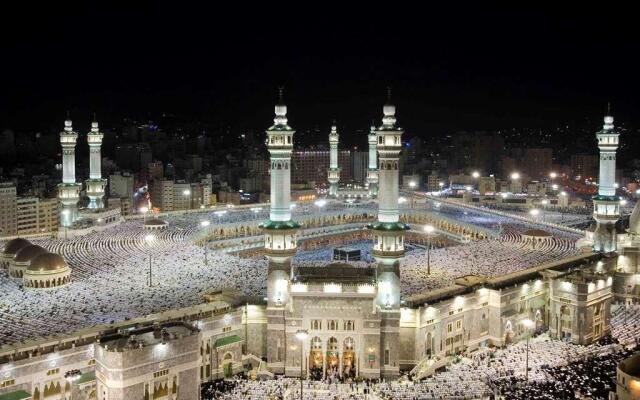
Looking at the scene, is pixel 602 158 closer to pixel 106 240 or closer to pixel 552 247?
pixel 552 247

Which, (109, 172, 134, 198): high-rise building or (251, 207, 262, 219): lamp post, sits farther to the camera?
(109, 172, 134, 198): high-rise building

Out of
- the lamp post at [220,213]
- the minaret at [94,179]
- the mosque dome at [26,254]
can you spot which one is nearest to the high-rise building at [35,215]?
the minaret at [94,179]

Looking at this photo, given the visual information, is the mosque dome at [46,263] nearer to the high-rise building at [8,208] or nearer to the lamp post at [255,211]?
the lamp post at [255,211]

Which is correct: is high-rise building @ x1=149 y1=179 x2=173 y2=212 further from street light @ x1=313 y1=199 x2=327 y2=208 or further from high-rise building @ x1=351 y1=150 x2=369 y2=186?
high-rise building @ x1=351 y1=150 x2=369 y2=186

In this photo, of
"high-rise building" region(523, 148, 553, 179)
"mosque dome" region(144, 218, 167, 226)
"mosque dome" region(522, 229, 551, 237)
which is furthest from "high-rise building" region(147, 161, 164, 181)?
"mosque dome" region(522, 229, 551, 237)

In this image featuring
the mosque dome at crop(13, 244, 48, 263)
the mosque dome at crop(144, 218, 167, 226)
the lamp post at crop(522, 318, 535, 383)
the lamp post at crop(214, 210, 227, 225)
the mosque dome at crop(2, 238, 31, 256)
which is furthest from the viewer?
the lamp post at crop(214, 210, 227, 225)

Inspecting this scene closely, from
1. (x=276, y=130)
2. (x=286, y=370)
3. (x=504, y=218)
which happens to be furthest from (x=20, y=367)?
(x=504, y=218)
